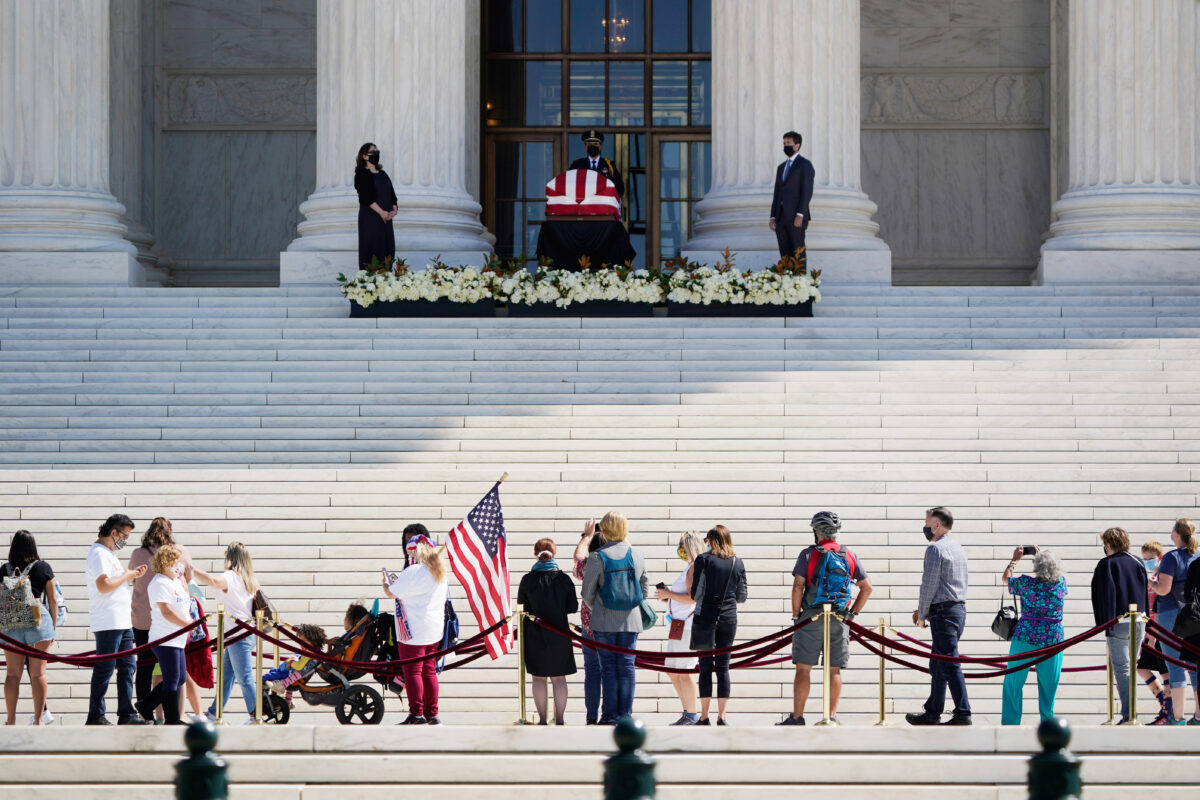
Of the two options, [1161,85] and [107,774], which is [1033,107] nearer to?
[1161,85]

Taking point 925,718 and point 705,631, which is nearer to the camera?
point 925,718

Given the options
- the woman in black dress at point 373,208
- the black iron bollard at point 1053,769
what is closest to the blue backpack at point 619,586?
the black iron bollard at point 1053,769

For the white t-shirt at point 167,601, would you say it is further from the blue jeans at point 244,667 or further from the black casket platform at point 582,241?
the black casket platform at point 582,241

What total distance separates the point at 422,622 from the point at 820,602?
2561 mm

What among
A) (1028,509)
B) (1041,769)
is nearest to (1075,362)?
(1028,509)

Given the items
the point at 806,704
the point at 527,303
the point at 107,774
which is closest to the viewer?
the point at 107,774

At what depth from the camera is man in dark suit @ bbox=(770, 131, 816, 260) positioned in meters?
22.0

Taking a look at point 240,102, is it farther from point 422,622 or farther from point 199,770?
point 199,770

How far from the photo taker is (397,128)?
23688 millimetres

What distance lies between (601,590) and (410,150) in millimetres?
12724

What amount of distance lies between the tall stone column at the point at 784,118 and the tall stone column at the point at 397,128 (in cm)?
331

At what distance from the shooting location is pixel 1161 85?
937 inches

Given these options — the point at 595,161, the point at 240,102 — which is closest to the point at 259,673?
the point at 595,161

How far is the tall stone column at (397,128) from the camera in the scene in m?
23.5
